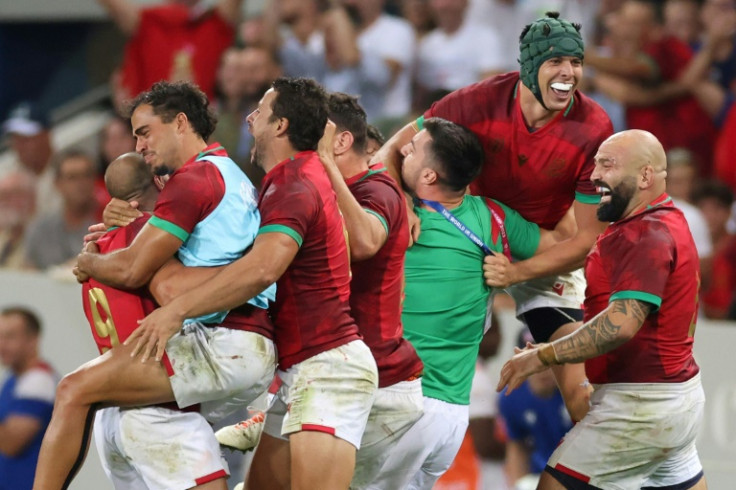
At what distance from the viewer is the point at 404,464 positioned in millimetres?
5711

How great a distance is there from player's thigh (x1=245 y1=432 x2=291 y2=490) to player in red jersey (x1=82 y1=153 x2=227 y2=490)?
0.20 m

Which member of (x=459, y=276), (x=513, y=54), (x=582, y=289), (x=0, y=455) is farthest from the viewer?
(x=513, y=54)

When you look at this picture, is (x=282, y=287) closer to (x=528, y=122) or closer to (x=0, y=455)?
(x=528, y=122)

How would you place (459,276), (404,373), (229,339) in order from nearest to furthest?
1. (229,339)
2. (404,373)
3. (459,276)

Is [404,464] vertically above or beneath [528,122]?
beneath

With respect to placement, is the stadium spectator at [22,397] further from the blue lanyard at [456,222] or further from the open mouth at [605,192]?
the open mouth at [605,192]

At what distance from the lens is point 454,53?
32.6ft

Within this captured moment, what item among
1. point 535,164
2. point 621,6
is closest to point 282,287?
point 535,164

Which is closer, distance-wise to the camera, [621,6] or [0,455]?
[0,455]

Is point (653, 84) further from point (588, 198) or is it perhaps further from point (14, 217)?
point (14, 217)

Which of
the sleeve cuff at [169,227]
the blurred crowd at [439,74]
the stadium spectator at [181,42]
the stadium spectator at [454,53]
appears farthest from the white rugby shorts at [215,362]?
the stadium spectator at [181,42]

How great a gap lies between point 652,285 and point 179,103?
204 centimetres

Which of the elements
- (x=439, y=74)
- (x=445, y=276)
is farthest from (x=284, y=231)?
(x=439, y=74)

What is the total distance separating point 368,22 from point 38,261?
10.0 feet
